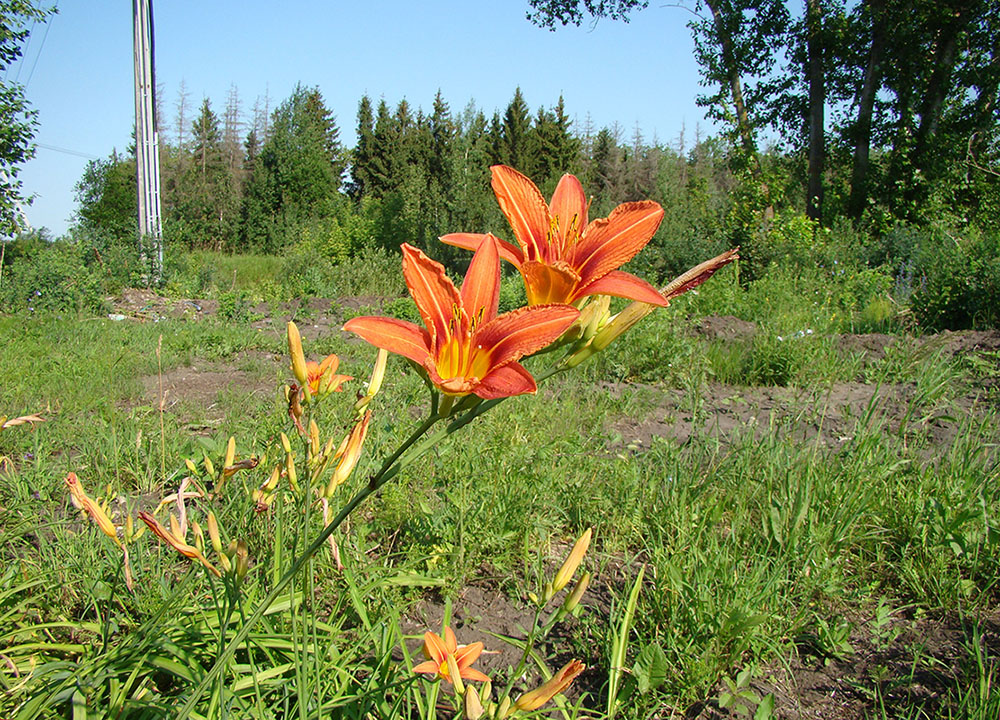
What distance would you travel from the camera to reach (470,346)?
31.6 inches

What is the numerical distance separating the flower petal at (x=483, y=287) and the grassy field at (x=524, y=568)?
420 millimetres

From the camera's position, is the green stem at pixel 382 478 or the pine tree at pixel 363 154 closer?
the green stem at pixel 382 478

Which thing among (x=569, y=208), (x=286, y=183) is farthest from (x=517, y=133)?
(x=569, y=208)

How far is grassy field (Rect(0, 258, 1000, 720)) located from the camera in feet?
4.63

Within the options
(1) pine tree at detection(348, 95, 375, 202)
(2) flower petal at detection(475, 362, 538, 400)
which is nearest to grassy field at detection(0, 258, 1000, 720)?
(2) flower petal at detection(475, 362, 538, 400)

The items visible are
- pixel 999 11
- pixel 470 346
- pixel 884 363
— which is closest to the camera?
pixel 470 346

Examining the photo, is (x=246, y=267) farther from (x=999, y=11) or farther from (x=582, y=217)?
(x=999, y=11)

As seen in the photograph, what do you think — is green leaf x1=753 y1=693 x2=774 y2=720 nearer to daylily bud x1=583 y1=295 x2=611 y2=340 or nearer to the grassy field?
the grassy field

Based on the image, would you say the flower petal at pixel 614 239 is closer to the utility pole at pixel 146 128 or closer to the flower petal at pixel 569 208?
the flower petal at pixel 569 208

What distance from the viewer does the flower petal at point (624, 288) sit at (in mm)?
745

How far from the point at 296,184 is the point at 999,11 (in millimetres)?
19340

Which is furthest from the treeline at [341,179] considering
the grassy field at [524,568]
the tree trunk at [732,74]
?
the grassy field at [524,568]

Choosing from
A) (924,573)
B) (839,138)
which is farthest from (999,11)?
(924,573)

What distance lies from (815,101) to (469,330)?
16828 mm
